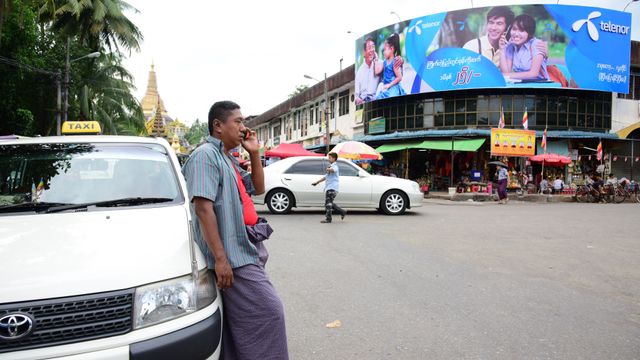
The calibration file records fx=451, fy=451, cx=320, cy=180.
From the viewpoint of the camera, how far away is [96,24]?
891 inches

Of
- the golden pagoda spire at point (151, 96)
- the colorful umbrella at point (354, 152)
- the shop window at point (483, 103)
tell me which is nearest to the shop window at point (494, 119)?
the shop window at point (483, 103)

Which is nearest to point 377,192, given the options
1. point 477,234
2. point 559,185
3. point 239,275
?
point 477,234

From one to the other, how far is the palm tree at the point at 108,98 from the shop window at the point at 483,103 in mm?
23772

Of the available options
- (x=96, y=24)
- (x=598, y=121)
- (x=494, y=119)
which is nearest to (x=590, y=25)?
(x=598, y=121)

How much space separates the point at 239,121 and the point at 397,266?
3879 millimetres

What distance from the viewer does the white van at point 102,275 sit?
1.97m

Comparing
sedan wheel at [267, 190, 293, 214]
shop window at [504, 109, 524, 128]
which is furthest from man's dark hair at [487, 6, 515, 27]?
sedan wheel at [267, 190, 293, 214]

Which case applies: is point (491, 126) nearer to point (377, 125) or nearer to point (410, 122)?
point (410, 122)

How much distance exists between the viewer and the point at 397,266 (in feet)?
19.8

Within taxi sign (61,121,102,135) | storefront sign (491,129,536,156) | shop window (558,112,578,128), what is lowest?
taxi sign (61,121,102,135)

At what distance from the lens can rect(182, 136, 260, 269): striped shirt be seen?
2.53 m

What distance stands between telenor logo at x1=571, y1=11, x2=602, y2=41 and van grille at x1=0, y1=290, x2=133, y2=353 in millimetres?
29476

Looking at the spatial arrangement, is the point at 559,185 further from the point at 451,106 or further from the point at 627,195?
the point at 451,106

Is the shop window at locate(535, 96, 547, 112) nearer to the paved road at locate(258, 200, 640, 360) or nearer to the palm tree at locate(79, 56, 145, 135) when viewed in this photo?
the paved road at locate(258, 200, 640, 360)
